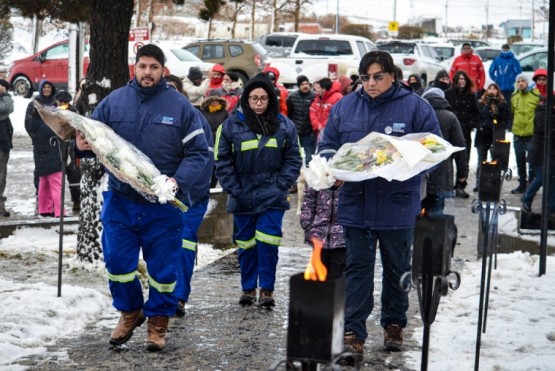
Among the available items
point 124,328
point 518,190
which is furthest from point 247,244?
point 518,190

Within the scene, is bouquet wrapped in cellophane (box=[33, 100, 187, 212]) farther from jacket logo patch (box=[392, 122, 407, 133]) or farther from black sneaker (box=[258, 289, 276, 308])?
black sneaker (box=[258, 289, 276, 308])

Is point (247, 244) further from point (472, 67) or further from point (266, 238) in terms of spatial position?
point (472, 67)

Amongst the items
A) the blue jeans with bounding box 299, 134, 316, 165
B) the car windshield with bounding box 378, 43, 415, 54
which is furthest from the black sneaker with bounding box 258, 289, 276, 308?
the car windshield with bounding box 378, 43, 415, 54

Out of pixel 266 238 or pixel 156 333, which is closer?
pixel 156 333

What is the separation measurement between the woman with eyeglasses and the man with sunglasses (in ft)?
A: 4.81

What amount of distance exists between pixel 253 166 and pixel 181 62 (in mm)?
20956

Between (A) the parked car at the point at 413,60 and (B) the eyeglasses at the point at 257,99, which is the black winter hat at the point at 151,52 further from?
(A) the parked car at the point at 413,60

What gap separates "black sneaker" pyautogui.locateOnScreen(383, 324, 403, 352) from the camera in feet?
23.4

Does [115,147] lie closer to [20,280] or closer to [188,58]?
[20,280]

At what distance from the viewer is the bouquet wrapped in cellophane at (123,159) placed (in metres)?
6.57

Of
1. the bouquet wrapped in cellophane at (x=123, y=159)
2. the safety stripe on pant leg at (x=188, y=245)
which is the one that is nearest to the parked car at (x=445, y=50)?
the safety stripe on pant leg at (x=188, y=245)

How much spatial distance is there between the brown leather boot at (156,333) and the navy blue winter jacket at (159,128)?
2.65ft

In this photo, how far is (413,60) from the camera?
1246 inches

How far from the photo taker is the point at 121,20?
9484 millimetres
